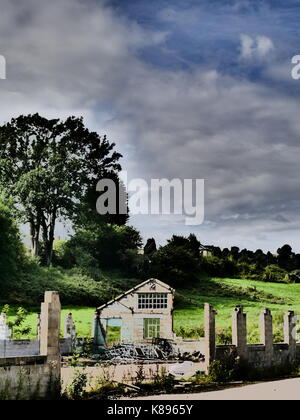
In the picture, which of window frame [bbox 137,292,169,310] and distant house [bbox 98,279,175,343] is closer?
distant house [bbox 98,279,175,343]

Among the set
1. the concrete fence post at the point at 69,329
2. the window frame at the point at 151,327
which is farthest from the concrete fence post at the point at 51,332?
the window frame at the point at 151,327

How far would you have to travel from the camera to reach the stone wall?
15.6m

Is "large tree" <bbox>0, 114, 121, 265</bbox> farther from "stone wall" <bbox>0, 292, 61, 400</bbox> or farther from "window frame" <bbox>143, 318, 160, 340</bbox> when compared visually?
"stone wall" <bbox>0, 292, 61, 400</bbox>

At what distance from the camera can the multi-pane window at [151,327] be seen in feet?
125

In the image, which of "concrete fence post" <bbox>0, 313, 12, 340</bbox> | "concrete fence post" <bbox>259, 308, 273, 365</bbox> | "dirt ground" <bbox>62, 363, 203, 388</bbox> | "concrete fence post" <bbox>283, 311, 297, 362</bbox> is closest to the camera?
"dirt ground" <bbox>62, 363, 203, 388</bbox>

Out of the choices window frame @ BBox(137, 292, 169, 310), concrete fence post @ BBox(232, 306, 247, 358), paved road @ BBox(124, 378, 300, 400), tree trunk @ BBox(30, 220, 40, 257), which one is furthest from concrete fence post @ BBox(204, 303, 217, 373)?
tree trunk @ BBox(30, 220, 40, 257)

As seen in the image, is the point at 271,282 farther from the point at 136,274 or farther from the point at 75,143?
the point at 75,143

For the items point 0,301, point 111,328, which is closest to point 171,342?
point 111,328

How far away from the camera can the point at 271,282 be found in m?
66.1

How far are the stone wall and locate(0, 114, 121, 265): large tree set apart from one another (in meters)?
36.9

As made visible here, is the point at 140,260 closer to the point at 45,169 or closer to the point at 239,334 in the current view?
the point at 45,169

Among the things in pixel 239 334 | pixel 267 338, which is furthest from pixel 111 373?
pixel 267 338

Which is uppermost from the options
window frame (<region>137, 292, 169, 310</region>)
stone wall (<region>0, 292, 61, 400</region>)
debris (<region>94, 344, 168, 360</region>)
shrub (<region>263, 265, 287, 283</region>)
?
shrub (<region>263, 265, 287, 283</region>)

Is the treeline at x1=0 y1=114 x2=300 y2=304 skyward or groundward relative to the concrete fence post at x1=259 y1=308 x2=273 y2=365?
skyward
